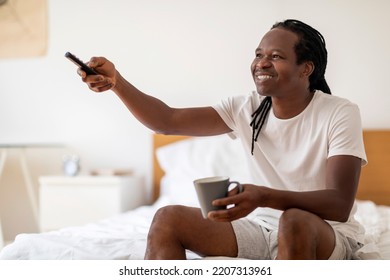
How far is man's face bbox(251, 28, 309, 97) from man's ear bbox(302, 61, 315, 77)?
1.2 inches

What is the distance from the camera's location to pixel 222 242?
44.1 inches

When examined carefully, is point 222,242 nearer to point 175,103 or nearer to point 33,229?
point 175,103

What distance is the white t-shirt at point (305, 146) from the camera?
1.10m

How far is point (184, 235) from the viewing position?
1.09m

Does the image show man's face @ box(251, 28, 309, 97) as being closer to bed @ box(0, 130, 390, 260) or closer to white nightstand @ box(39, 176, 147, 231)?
bed @ box(0, 130, 390, 260)

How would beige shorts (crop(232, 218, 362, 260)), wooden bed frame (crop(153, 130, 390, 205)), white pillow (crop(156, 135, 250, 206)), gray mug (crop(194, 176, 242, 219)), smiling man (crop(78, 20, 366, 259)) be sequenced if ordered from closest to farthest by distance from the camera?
gray mug (crop(194, 176, 242, 219)) → smiling man (crop(78, 20, 366, 259)) → beige shorts (crop(232, 218, 362, 260)) → wooden bed frame (crop(153, 130, 390, 205)) → white pillow (crop(156, 135, 250, 206))

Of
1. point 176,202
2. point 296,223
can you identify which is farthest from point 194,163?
point 296,223

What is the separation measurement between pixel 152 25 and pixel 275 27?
77 centimetres

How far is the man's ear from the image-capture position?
1203mm

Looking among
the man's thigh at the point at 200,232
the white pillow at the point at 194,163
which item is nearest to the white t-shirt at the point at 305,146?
the man's thigh at the point at 200,232

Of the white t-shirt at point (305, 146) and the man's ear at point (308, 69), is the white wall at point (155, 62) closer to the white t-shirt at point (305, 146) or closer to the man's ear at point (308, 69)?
the man's ear at point (308, 69)

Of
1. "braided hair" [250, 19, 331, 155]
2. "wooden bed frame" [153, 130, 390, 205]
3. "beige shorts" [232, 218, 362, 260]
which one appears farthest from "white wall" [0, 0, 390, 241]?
"beige shorts" [232, 218, 362, 260]

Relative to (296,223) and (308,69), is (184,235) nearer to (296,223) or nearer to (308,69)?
(296,223)

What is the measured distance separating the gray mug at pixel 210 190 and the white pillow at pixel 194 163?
117 centimetres
